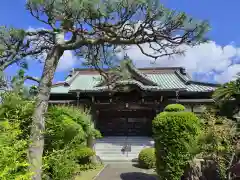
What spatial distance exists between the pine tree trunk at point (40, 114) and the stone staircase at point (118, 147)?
10.0 metres

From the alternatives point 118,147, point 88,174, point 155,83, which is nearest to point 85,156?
point 88,174

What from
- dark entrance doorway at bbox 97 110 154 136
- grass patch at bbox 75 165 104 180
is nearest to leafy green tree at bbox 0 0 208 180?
grass patch at bbox 75 165 104 180

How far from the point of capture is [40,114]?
17.8ft

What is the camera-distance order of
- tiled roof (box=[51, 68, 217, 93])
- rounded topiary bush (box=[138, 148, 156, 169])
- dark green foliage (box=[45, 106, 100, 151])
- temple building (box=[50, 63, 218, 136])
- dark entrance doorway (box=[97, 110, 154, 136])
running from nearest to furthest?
dark green foliage (box=[45, 106, 100, 151]) < rounded topiary bush (box=[138, 148, 156, 169]) < temple building (box=[50, 63, 218, 136]) < tiled roof (box=[51, 68, 217, 93]) < dark entrance doorway (box=[97, 110, 154, 136])

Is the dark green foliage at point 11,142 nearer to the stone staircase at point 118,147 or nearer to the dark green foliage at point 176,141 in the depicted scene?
the dark green foliage at point 176,141

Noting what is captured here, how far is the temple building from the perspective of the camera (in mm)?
15719

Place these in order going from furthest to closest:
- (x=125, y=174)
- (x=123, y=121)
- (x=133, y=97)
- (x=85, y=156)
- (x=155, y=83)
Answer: (x=123, y=121) → (x=133, y=97) → (x=155, y=83) → (x=85, y=156) → (x=125, y=174)

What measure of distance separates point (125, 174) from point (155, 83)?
22.8 ft

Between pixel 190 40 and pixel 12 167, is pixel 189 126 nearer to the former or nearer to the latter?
pixel 190 40

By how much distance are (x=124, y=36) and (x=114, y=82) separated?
61.5 inches

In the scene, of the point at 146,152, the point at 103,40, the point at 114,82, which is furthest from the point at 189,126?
the point at 146,152

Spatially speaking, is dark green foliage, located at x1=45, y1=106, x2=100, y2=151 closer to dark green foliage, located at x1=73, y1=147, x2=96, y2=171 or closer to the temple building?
dark green foliage, located at x1=73, y1=147, x2=96, y2=171

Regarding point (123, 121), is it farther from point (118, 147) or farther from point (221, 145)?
point (221, 145)

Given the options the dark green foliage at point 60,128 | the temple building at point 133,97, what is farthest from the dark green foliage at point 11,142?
the temple building at point 133,97
